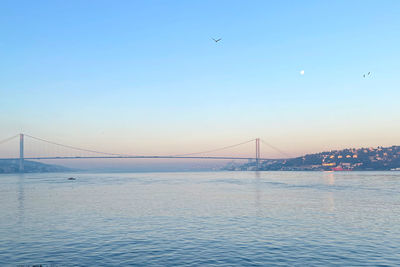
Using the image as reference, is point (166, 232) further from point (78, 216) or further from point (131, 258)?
point (78, 216)

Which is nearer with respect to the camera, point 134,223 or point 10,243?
point 10,243

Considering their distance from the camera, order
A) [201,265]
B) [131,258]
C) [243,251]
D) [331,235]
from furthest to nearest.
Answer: [331,235] → [243,251] → [131,258] → [201,265]

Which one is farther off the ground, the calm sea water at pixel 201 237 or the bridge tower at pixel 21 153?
the bridge tower at pixel 21 153

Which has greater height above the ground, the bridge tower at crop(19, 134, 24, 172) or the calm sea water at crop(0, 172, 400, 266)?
the bridge tower at crop(19, 134, 24, 172)

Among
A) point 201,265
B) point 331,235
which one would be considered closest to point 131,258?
point 201,265

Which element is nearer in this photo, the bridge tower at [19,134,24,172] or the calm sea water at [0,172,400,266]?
the calm sea water at [0,172,400,266]

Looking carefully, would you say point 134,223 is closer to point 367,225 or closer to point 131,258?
point 131,258

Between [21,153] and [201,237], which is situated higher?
[21,153]

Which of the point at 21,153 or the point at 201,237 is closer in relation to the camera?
the point at 201,237

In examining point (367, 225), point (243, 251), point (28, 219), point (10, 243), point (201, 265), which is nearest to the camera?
point (201, 265)

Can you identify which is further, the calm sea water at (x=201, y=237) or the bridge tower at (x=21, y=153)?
the bridge tower at (x=21, y=153)
